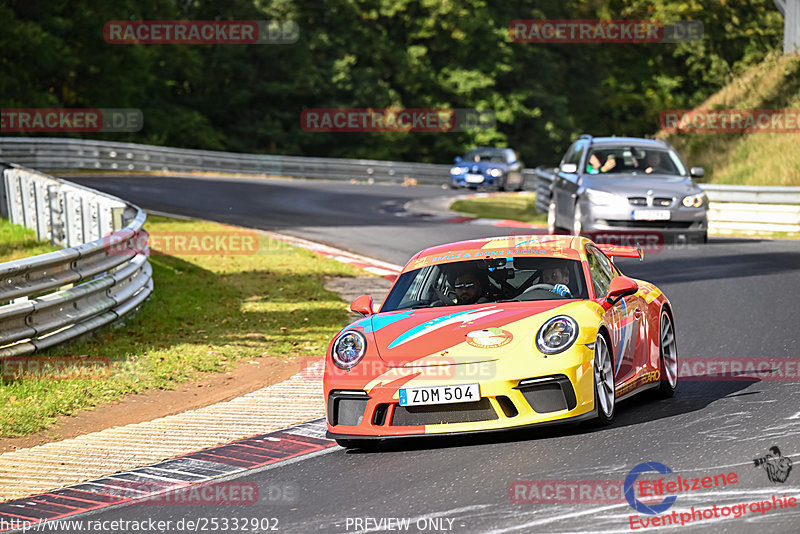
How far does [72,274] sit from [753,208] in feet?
50.7

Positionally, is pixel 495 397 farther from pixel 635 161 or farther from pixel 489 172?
pixel 489 172

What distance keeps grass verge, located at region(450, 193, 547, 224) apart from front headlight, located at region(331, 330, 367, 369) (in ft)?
64.1

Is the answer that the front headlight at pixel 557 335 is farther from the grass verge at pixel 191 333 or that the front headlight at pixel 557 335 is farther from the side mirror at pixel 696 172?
the side mirror at pixel 696 172

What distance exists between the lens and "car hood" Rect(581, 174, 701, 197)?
18.3 metres

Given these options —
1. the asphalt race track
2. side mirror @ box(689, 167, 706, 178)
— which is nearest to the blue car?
side mirror @ box(689, 167, 706, 178)

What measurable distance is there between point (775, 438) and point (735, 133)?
25.2 meters

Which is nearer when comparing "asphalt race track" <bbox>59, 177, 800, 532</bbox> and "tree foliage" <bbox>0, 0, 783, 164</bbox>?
"asphalt race track" <bbox>59, 177, 800, 532</bbox>

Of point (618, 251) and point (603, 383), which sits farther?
point (618, 251)

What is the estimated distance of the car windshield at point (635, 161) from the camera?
19.2 m

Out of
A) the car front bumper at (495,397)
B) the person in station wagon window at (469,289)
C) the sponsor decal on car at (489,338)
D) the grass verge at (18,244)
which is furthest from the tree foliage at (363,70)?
the car front bumper at (495,397)

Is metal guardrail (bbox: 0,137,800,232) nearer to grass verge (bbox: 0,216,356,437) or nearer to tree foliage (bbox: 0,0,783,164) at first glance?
tree foliage (bbox: 0,0,783,164)

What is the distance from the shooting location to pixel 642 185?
18391mm

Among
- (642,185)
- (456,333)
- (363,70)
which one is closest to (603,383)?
(456,333)

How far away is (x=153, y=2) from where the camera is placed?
53312mm
